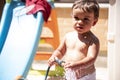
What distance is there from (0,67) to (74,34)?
0.67m

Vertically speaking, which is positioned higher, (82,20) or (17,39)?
(82,20)

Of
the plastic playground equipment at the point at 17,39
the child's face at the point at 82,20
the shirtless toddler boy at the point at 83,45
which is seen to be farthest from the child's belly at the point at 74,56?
the plastic playground equipment at the point at 17,39

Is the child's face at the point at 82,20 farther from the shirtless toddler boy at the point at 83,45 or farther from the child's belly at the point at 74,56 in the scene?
the child's belly at the point at 74,56

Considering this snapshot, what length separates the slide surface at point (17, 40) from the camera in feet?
5.54

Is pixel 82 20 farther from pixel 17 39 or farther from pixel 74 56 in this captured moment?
pixel 17 39

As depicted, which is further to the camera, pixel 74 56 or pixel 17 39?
pixel 17 39

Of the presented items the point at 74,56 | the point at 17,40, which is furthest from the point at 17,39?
the point at 74,56

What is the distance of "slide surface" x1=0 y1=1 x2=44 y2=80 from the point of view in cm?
169

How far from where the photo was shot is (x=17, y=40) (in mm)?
1888

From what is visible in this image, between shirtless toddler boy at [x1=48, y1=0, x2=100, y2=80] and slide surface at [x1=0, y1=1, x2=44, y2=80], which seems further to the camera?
slide surface at [x1=0, y1=1, x2=44, y2=80]

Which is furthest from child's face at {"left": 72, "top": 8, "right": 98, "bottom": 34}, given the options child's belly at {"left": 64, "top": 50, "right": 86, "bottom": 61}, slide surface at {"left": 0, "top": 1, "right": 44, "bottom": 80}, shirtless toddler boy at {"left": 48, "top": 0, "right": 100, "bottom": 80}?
slide surface at {"left": 0, "top": 1, "right": 44, "bottom": 80}

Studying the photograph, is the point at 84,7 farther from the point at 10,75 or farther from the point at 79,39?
the point at 10,75

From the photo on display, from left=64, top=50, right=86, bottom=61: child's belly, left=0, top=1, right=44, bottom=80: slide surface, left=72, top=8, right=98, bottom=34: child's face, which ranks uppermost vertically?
left=72, top=8, right=98, bottom=34: child's face

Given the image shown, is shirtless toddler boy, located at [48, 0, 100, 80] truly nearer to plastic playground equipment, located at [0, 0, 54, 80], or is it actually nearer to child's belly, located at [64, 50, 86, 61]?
child's belly, located at [64, 50, 86, 61]
